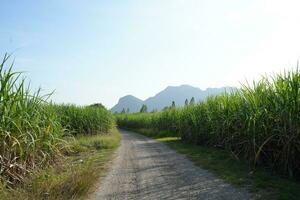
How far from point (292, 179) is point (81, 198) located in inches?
201

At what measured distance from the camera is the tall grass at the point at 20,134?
833 cm

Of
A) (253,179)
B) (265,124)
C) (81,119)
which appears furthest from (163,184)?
(81,119)

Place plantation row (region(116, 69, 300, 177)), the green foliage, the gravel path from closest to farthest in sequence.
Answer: the gravel path
plantation row (region(116, 69, 300, 177))
the green foliage

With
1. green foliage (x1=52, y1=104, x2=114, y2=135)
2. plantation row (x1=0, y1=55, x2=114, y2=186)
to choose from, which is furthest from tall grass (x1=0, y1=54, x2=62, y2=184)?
green foliage (x1=52, y1=104, x2=114, y2=135)

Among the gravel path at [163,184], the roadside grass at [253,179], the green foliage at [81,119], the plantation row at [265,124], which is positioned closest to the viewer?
the roadside grass at [253,179]

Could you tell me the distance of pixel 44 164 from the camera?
400 inches

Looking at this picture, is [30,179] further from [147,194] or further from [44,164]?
[147,194]

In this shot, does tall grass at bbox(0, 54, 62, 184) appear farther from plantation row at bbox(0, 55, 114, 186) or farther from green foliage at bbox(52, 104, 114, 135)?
green foliage at bbox(52, 104, 114, 135)

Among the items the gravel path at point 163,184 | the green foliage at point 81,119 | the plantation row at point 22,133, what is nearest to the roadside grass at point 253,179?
the gravel path at point 163,184

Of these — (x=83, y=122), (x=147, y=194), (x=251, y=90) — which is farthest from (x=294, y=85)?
(x=83, y=122)

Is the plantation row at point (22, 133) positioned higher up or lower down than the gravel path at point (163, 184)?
higher up

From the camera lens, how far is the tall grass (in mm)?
8328

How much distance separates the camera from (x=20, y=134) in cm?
896

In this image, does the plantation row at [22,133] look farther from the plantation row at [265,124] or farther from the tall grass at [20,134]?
the plantation row at [265,124]
